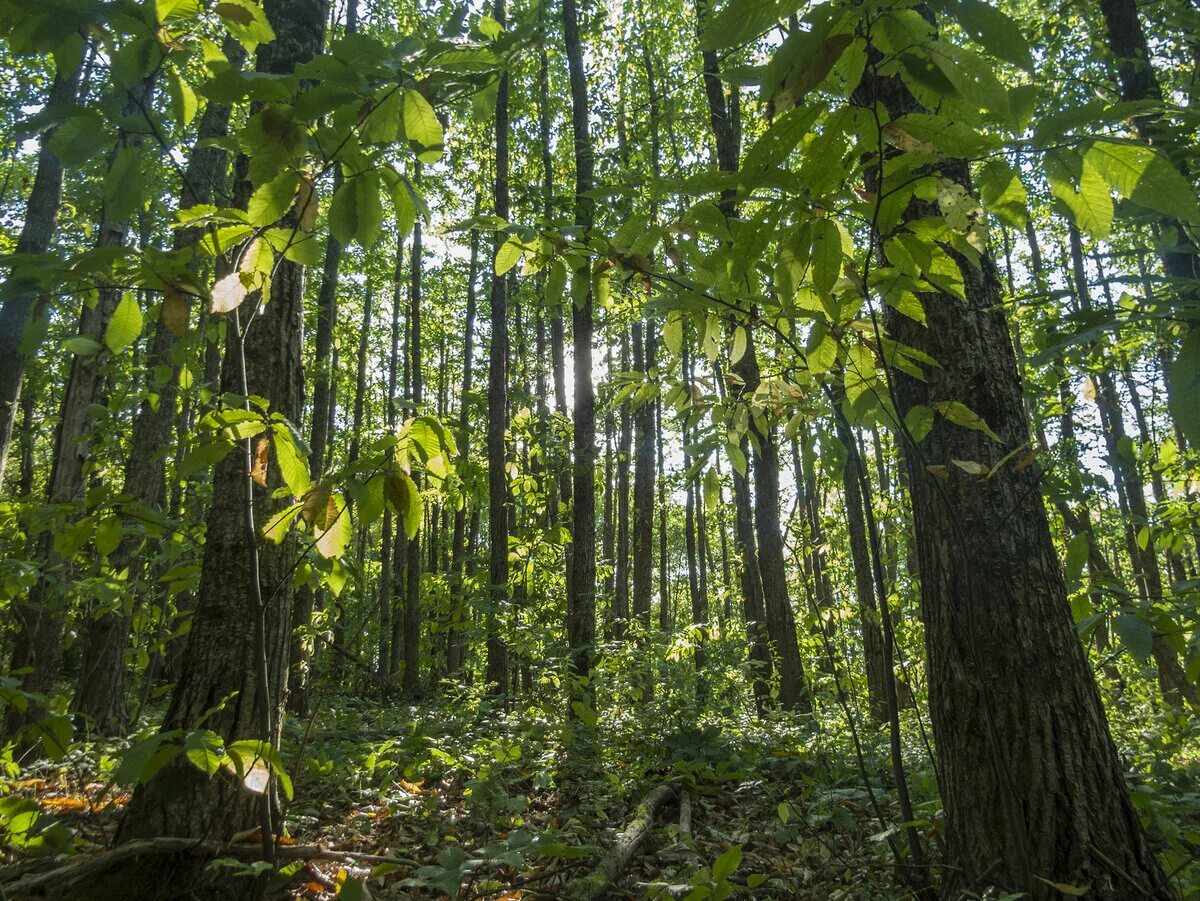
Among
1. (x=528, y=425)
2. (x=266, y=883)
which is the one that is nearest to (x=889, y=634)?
(x=266, y=883)

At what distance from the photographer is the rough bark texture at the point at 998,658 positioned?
1980 millimetres

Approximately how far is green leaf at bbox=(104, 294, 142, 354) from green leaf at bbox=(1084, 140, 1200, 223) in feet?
6.79

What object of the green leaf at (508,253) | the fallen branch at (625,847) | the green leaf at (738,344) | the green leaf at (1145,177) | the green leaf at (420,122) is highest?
the green leaf at (508,253)

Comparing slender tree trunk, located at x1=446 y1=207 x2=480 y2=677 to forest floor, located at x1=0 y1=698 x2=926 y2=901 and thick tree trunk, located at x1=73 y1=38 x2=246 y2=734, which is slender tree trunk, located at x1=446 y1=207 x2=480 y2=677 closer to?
thick tree trunk, located at x1=73 y1=38 x2=246 y2=734

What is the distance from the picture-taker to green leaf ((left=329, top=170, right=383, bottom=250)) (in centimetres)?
138

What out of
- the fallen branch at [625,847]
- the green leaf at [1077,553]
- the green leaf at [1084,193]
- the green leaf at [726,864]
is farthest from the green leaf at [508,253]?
the fallen branch at [625,847]

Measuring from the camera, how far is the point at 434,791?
370 cm

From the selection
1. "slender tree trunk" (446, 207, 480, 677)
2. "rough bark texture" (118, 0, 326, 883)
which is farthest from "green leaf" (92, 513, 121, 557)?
"slender tree trunk" (446, 207, 480, 677)

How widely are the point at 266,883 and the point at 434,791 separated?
2.06m

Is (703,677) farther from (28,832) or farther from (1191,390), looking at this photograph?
(1191,390)

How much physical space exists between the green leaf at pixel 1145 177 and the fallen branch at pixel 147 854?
229cm

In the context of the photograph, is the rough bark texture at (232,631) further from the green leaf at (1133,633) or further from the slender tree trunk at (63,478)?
the slender tree trunk at (63,478)

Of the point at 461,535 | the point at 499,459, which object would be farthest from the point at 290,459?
the point at 461,535

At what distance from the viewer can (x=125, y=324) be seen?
5.70ft
